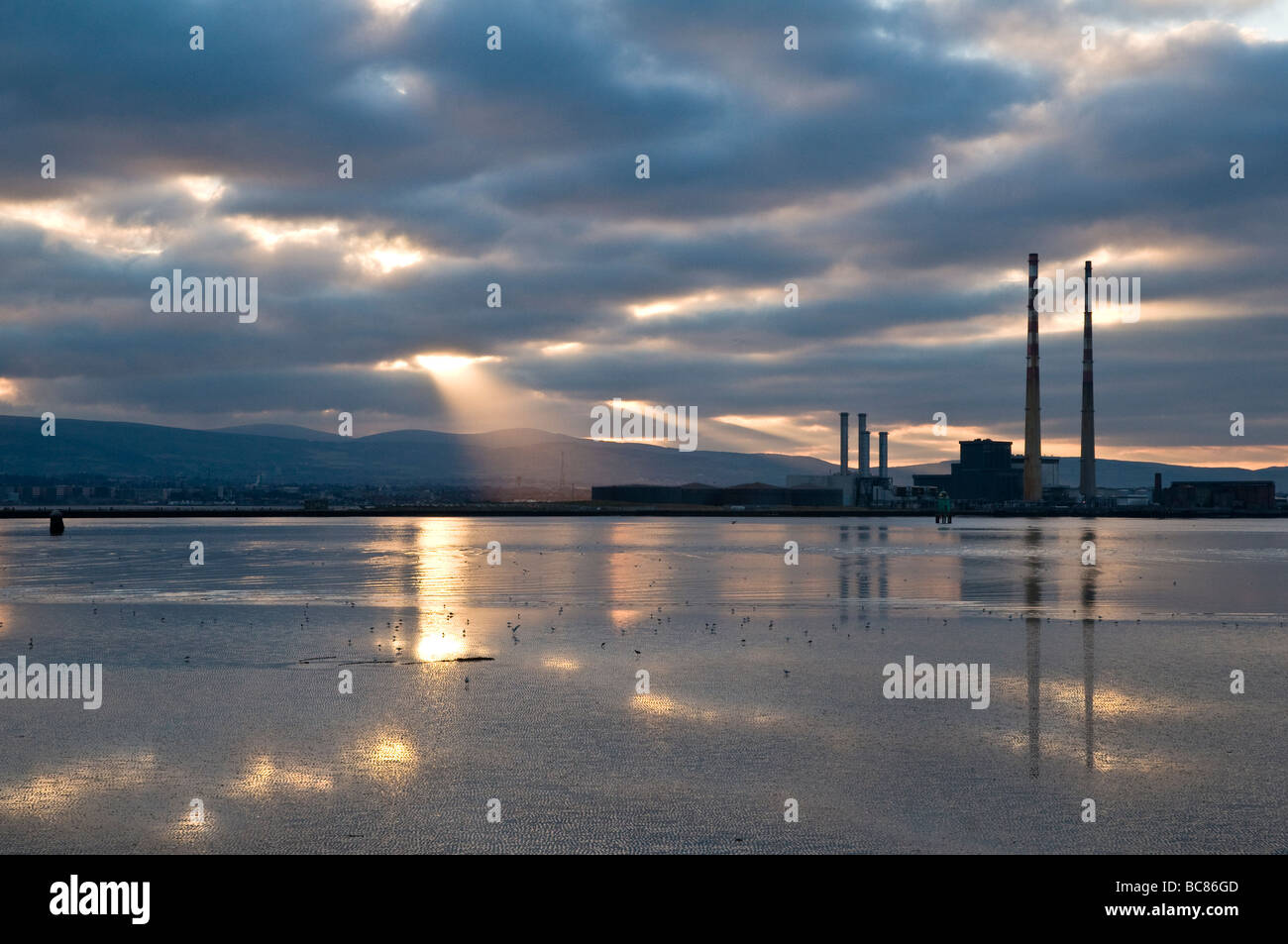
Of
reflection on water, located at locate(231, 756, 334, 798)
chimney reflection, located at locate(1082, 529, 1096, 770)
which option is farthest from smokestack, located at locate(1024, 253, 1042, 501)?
reflection on water, located at locate(231, 756, 334, 798)

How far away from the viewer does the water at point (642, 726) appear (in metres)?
10.9

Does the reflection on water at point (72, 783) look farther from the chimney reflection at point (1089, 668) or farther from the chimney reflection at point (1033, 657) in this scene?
the chimney reflection at point (1089, 668)

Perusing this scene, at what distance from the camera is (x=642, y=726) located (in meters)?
15.5

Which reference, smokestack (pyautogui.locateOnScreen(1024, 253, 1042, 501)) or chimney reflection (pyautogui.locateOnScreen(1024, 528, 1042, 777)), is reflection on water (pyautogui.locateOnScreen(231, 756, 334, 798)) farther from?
smokestack (pyautogui.locateOnScreen(1024, 253, 1042, 501))

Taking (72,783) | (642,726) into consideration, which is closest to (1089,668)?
(642,726)

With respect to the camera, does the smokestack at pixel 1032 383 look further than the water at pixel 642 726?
Yes

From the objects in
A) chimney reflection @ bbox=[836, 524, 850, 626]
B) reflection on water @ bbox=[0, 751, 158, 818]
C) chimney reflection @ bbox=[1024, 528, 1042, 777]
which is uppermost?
chimney reflection @ bbox=[1024, 528, 1042, 777]

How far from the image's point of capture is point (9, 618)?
29.1 meters

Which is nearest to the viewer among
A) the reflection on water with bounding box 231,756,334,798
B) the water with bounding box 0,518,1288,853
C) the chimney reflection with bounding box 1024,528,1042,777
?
the water with bounding box 0,518,1288,853

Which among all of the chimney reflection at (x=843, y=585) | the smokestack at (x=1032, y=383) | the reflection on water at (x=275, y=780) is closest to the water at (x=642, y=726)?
the reflection on water at (x=275, y=780)

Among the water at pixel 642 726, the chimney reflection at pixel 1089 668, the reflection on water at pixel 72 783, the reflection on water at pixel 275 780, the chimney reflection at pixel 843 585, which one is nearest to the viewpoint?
the water at pixel 642 726

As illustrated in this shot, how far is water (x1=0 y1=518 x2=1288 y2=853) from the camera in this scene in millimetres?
10930
